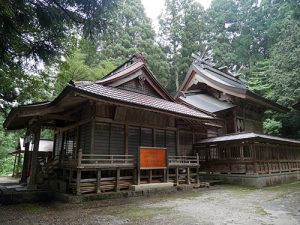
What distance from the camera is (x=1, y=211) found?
8.03 m

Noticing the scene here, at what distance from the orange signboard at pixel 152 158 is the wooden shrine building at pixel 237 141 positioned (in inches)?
205

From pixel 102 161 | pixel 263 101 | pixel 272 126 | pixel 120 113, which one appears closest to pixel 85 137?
pixel 102 161

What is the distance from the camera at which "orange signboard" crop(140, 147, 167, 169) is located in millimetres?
11430

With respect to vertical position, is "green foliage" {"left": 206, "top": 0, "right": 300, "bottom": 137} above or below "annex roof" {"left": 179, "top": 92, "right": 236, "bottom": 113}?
above

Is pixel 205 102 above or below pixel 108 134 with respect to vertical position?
above

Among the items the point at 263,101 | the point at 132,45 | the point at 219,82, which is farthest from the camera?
the point at 132,45

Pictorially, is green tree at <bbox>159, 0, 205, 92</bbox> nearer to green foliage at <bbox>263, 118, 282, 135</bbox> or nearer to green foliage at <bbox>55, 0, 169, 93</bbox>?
green foliage at <bbox>55, 0, 169, 93</bbox>

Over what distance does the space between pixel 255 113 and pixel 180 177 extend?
42.2 feet

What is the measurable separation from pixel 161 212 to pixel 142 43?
28.5m

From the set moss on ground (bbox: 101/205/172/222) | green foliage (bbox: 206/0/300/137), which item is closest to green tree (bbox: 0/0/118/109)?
moss on ground (bbox: 101/205/172/222)

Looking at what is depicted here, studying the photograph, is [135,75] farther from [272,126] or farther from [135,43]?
[135,43]

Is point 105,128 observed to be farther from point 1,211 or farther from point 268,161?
point 268,161

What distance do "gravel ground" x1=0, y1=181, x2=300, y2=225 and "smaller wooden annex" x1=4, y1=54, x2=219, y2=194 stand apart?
151 centimetres

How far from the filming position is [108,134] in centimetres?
1169
